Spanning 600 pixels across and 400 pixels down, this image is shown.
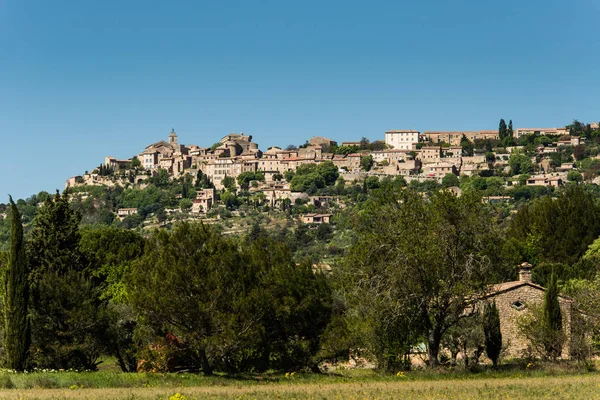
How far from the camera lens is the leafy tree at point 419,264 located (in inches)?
1064

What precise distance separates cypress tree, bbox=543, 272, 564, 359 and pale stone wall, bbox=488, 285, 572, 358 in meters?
3.00

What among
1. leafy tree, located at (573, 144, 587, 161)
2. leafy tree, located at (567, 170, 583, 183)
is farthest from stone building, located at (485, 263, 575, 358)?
leafy tree, located at (573, 144, 587, 161)

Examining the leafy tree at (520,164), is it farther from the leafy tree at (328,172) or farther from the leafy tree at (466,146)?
the leafy tree at (328,172)

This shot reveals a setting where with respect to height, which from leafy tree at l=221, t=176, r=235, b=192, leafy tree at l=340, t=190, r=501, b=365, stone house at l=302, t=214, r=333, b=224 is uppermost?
leafy tree at l=221, t=176, r=235, b=192

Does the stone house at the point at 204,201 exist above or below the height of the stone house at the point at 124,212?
above

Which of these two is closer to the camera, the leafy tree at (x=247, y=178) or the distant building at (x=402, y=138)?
the leafy tree at (x=247, y=178)

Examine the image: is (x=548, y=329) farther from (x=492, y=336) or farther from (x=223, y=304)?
(x=223, y=304)

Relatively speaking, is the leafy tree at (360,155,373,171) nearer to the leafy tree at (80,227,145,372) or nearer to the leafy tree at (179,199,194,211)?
the leafy tree at (179,199,194,211)

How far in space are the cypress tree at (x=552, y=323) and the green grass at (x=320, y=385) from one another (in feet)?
7.05

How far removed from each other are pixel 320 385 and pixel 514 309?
13605 millimetres

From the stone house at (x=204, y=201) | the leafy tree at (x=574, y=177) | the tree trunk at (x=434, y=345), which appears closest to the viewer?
the tree trunk at (x=434, y=345)

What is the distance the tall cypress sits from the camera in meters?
27.1

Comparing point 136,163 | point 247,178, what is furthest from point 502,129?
point 136,163

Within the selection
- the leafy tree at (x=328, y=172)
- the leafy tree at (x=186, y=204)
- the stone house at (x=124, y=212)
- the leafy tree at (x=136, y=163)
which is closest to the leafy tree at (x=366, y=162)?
the leafy tree at (x=328, y=172)
